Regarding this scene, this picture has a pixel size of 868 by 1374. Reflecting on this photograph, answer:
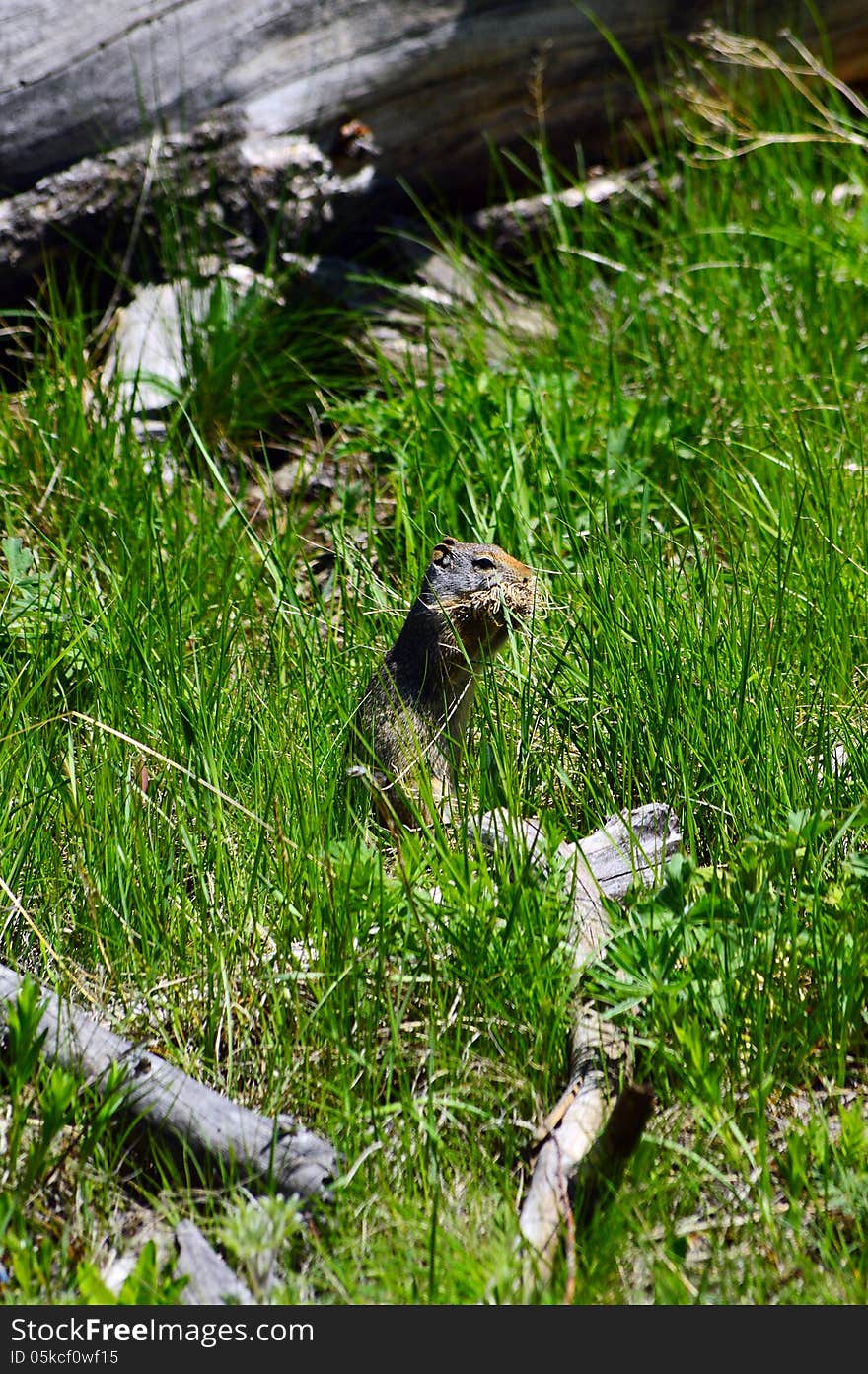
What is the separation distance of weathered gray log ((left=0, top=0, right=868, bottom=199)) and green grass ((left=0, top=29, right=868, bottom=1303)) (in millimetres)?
1000

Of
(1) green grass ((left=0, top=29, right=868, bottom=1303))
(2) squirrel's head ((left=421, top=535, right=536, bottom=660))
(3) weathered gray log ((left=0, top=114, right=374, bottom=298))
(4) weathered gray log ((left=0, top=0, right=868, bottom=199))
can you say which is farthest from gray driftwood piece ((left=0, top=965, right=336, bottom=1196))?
(4) weathered gray log ((left=0, top=0, right=868, bottom=199))

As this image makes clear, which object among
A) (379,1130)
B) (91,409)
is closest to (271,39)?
(91,409)

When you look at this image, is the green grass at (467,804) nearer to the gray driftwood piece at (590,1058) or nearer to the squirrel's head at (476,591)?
the gray driftwood piece at (590,1058)

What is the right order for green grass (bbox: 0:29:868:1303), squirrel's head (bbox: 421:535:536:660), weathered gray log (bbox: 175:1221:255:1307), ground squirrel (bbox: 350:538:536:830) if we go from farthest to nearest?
squirrel's head (bbox: 421:535:536:660) → ground squirrel (bbox: 350:538:536:830) → green grass (bbox: 0:29:868:1303) → weathered gray log (bbox: 175:1221:255:1307)

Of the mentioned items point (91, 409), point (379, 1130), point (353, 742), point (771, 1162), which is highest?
point (91, 409)

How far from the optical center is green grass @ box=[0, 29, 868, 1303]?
217 centimetres

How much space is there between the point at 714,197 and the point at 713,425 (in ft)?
5.39

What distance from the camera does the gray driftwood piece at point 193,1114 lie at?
2.19 m

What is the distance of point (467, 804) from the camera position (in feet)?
8.87

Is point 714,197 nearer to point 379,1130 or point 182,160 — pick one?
point 182,160

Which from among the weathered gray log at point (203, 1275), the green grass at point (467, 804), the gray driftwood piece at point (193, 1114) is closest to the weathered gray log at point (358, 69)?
the green grass at point (467, 804)

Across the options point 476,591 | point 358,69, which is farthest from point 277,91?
point 476,591

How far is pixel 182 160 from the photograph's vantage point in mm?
5035

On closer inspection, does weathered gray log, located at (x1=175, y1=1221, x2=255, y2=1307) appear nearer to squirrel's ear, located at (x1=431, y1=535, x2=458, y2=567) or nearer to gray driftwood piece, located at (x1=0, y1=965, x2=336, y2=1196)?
gray driftwood piece, located at (x1=0, y1=965, x2=336, y2=1196)
